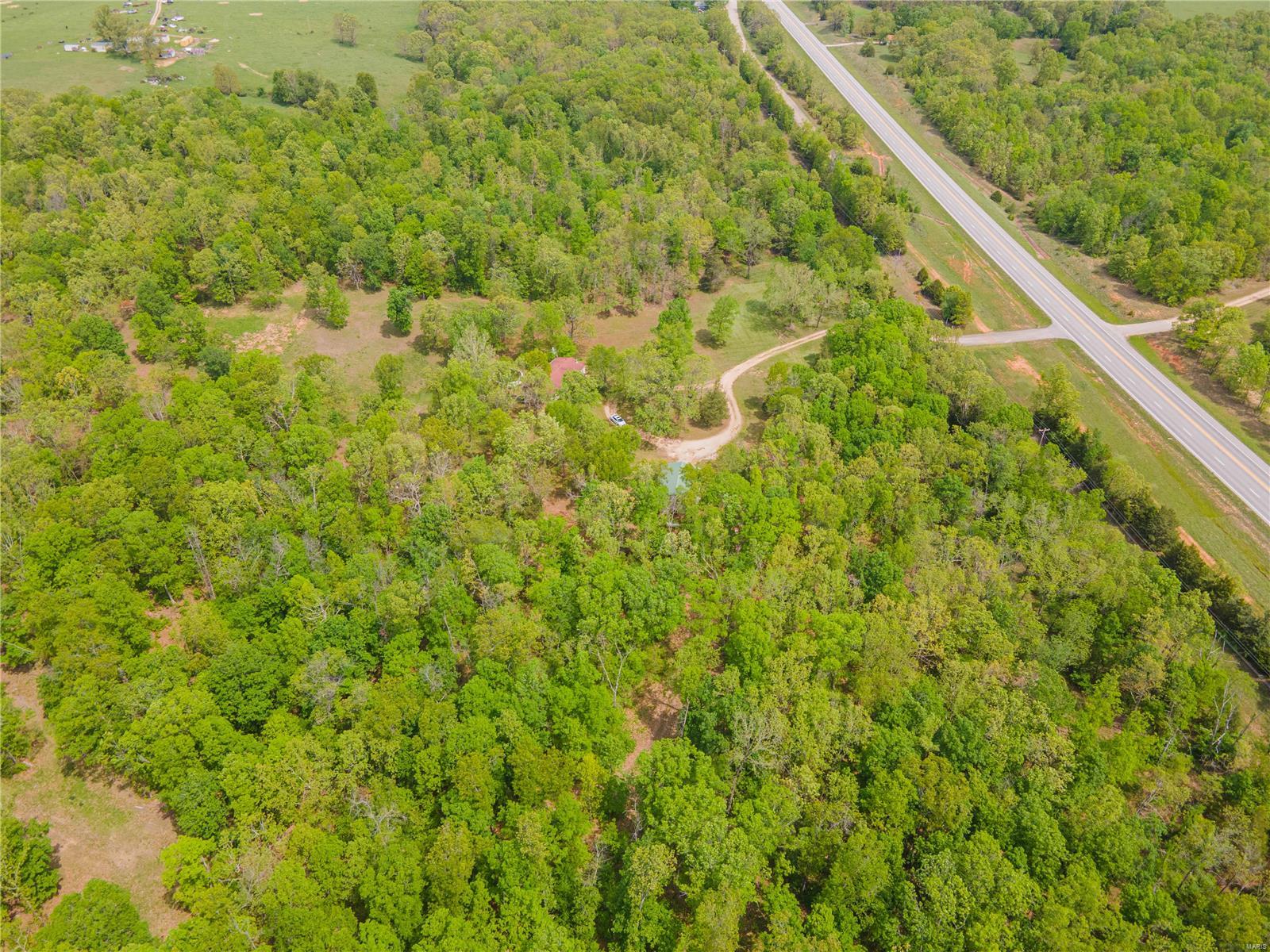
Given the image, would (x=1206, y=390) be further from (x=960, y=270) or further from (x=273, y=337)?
(x=273, y=337)

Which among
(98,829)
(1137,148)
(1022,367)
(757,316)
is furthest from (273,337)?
(1137,148)

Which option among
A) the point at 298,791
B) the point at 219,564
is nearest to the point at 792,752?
the point at 298,791

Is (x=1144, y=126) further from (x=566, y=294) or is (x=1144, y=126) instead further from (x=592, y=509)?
(x=592, y=509)

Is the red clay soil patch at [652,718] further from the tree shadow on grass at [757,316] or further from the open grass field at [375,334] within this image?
the tree shadow on grass at [757,316]

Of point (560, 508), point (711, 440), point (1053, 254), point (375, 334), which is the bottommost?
point (711, 440)

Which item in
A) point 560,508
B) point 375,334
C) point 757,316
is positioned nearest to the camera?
point 560,508

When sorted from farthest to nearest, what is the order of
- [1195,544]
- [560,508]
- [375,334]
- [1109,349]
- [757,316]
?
[757,316] < [1109,349] < [375,334] < [560,508] < [1195,544]

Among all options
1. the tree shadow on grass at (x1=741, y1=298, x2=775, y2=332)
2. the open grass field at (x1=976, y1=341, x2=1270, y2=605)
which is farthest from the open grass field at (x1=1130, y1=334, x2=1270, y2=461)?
the tree shadow on grass at (x1=741, y1=298, x2=775, y2=332)
